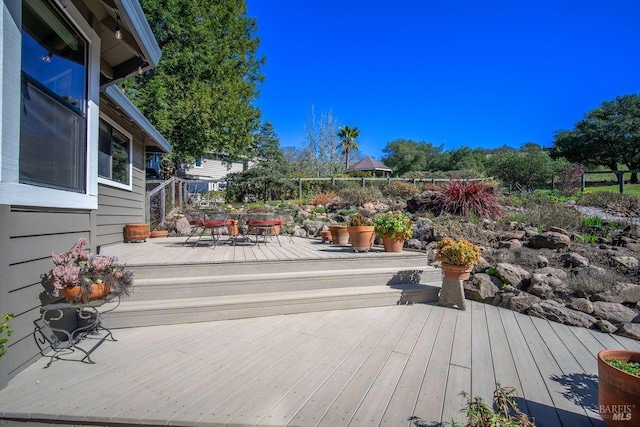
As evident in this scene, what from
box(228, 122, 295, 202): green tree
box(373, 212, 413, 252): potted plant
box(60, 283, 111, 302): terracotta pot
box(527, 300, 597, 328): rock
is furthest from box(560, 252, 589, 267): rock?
box(228, 122, 295, 202): green tree

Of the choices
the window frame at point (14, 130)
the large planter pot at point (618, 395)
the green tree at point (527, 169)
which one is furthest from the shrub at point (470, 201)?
the green tree at point (527, 169)

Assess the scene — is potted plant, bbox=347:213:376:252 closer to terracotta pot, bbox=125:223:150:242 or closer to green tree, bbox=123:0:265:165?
terracotta pot, bbox=125:223:150:242

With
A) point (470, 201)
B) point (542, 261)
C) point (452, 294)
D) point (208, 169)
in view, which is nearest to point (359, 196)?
point (470, 201)

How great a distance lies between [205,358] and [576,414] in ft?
8.45

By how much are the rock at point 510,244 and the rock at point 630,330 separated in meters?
2.24

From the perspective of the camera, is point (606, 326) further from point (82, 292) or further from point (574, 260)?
point (82, 292)

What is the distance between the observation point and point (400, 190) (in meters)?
12.3

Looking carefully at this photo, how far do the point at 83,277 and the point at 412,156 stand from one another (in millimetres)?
31104

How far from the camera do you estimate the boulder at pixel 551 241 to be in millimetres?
5332

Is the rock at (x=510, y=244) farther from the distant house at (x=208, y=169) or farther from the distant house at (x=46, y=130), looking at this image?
the distant house at (x=208, y=169)

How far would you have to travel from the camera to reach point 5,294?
7.12ft

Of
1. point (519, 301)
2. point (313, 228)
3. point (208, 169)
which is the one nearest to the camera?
point (519, 301)

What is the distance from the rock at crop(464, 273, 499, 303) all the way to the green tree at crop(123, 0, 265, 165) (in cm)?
1204

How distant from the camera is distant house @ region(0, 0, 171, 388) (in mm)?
2184
